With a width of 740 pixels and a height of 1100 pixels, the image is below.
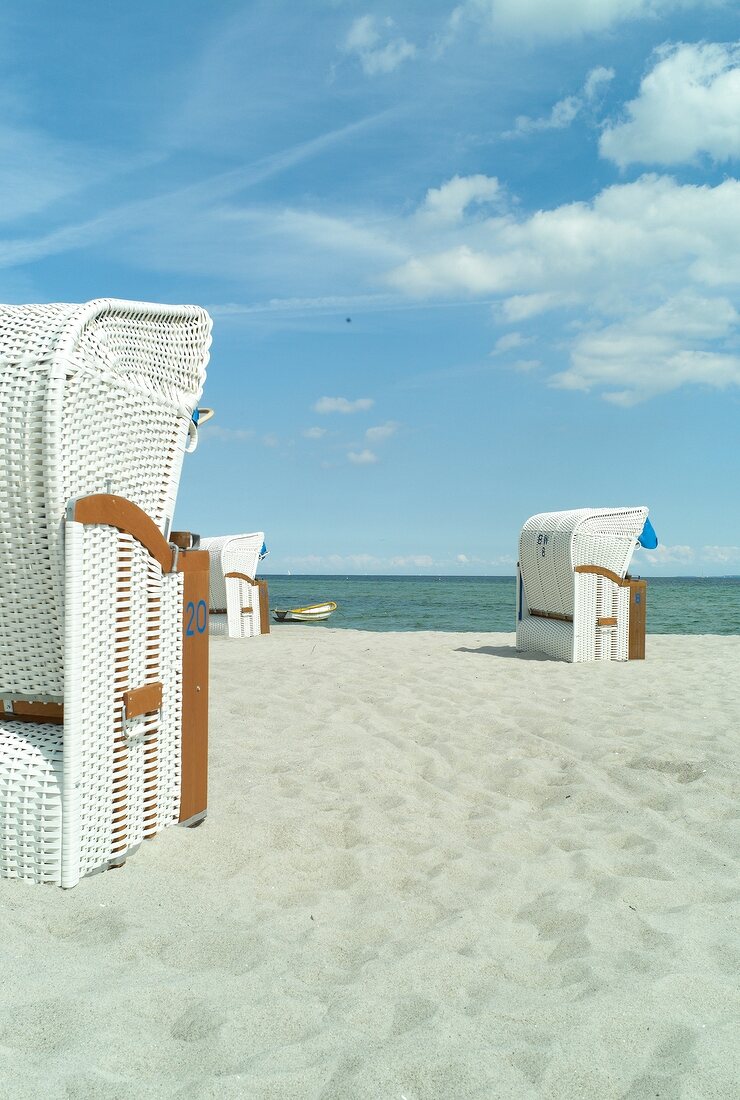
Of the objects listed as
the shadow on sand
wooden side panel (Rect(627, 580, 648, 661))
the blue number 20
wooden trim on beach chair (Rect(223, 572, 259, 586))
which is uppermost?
the blue number 20

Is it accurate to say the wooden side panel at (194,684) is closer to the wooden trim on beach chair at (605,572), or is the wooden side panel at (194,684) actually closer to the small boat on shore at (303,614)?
the wooden trim on beach chair at (605,572)

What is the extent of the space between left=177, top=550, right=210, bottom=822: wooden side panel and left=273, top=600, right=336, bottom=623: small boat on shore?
1775 cm

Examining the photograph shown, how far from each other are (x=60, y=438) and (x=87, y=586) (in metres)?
0.53

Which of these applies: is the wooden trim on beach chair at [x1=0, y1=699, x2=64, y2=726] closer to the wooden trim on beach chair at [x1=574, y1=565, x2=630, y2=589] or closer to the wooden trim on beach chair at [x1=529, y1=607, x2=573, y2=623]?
the wooden trim on beach chair at [x1=574, y1=565, x2=630, y2=589]

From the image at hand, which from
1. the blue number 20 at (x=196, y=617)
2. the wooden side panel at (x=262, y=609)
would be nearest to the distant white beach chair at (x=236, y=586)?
the wooden side panel at (x=262, y=609)

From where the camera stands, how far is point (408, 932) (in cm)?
276

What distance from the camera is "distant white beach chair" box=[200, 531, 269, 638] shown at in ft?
42.8

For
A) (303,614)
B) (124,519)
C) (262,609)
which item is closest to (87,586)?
(124,519)

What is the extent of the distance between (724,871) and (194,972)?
84.1 inches

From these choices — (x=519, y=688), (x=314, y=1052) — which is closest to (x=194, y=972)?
(x=314, y=1052)

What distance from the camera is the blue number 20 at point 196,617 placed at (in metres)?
3.57

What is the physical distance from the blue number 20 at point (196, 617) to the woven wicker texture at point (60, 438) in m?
0.41

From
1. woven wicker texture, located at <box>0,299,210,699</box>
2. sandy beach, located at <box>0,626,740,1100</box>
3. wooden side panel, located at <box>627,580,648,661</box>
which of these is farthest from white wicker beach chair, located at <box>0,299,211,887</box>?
wooden side panel, located at <box>627,580,648,661</box>

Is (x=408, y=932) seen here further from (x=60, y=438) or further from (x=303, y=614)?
(x=303, y=614)
